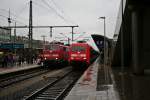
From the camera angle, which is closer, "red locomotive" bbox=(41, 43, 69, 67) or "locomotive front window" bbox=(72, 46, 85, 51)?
"locomotive front window" bbox=(72, 46, 85, 51)

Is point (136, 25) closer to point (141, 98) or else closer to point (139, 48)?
point (139, 48)

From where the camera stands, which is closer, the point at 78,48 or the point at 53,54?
the point at 78,48

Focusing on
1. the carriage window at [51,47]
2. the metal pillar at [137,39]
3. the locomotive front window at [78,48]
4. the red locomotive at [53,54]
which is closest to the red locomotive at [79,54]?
the locomotive front window at [78,48]

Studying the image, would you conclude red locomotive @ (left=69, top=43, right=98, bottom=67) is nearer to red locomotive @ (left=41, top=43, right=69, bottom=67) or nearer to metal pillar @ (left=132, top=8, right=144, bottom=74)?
red locomotive @ (left=41, top=43, right=69, bottom=67)

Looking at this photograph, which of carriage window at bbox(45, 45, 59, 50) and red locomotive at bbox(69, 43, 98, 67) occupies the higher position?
carriage window at bbox(45, 45, 59, 50)

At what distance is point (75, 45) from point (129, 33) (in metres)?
10.7

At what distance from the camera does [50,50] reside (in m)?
34.6

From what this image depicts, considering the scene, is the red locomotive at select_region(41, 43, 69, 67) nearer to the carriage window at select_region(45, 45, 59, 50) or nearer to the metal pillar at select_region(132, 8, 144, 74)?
the carriage window at select_region(45, 45, 59, 50)

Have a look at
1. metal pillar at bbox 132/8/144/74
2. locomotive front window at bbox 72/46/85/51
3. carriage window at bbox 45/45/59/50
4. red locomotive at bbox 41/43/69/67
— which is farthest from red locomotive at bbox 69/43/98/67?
metal pillar at bbox 132/8/144/74

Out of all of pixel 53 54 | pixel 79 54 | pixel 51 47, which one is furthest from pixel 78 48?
pixel 51 47

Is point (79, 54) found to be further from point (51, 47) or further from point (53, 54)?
point (51, 47)

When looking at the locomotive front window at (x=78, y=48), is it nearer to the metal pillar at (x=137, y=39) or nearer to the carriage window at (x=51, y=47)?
the carriage window at (x=51, y=47)

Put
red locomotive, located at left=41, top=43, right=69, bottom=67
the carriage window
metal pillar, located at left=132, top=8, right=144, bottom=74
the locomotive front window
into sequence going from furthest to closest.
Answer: the carriage window → red locomotive, located at left=41, top=43, right=69, bottom=67 → the locomotive front window → metal pillar, located at left=132, top=8, right=144, bottom=74

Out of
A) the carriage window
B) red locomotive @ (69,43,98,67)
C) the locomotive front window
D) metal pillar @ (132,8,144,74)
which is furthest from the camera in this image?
the carriage window
